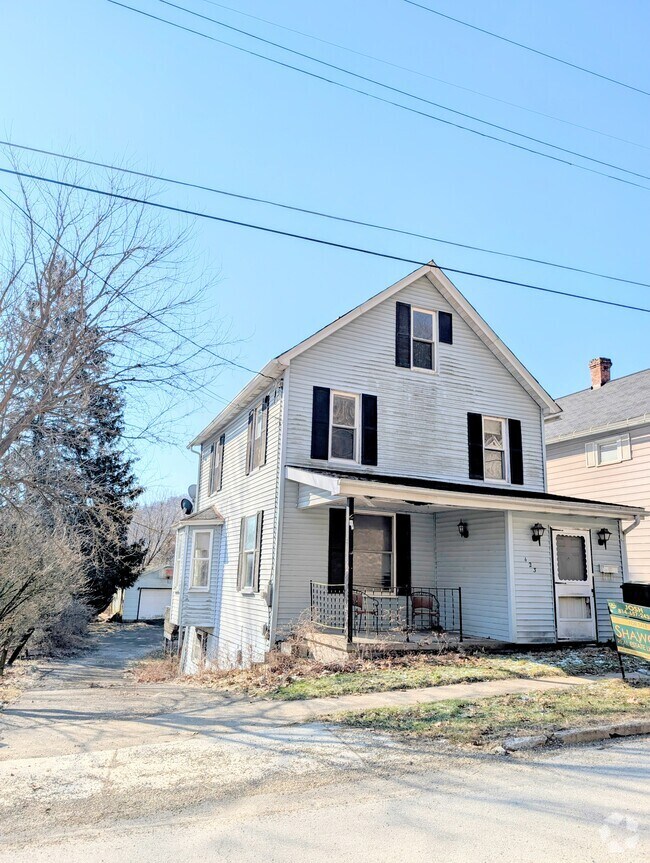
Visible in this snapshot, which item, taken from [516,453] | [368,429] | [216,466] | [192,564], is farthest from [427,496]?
[216,466]

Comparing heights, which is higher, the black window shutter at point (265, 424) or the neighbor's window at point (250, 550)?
the black window shutter at point (265, 424)

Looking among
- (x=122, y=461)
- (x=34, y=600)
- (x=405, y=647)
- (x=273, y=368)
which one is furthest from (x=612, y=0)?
(x=122, y=461)

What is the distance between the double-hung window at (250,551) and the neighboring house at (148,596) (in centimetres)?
2553

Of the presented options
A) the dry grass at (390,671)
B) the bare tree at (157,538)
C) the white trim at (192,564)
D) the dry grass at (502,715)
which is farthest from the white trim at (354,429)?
the bare tree at (157,538)

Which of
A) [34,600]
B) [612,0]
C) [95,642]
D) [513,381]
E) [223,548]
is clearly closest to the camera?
[612,0]

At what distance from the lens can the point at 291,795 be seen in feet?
15.6

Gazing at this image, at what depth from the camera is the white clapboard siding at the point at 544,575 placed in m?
12.6

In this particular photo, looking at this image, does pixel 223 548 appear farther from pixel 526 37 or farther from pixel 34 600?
pixel 526 37

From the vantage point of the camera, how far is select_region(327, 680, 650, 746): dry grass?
21.3 ft

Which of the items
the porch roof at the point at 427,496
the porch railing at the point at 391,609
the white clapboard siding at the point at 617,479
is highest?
the white clapboard siding at the point at 617,479

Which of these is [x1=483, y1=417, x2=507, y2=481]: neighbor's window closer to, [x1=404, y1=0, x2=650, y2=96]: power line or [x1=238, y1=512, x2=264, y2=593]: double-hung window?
[x1=238, y1=512, x2=264, y2=593]: double-hung window

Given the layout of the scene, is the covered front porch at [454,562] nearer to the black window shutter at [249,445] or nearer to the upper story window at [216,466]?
the black window shutter at [249,445]

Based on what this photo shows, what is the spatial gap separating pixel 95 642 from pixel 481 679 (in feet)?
69.2

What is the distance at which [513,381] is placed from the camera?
54.7 feet
